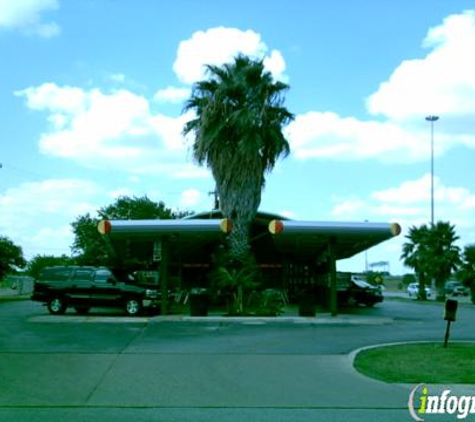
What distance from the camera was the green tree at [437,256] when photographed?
5097 centimetres

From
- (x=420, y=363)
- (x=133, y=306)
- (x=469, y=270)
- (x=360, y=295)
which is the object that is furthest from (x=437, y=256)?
(x=420, y=363)

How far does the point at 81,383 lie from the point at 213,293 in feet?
56.3

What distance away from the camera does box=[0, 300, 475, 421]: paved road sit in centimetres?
943

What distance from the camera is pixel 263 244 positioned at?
41344 millimetres

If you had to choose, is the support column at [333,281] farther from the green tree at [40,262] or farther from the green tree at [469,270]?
the green tree at [40,262]

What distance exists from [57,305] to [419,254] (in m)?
34.4

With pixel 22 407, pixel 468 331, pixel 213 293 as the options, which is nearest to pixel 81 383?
pixel 22 407

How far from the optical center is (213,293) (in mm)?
28312

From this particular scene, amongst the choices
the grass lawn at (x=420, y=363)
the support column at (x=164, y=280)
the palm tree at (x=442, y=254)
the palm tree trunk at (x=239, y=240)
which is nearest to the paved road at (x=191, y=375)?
the grass lawn at (x=420, y=363)

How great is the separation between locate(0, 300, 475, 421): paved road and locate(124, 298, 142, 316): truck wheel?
16.9ft

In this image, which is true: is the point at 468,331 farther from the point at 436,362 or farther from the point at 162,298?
the point at 162,298

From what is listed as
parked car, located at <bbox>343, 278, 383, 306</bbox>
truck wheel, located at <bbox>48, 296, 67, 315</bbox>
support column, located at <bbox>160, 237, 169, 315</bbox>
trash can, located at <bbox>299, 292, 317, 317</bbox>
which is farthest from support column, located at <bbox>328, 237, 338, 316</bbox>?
parked car, located at <bbox>343, 278, 383, 306</bbox>

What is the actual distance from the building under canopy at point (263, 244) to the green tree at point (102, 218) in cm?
885

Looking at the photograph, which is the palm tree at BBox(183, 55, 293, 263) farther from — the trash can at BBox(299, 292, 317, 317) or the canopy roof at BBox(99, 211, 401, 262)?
the trash can at BBox(299, 292, 317, 317)
